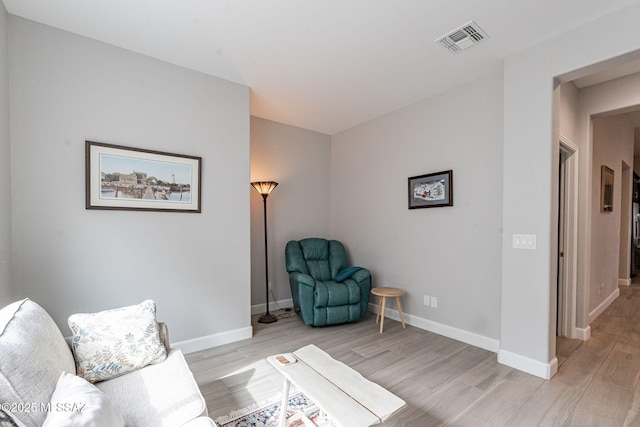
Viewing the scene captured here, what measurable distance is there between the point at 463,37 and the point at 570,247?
247 cm

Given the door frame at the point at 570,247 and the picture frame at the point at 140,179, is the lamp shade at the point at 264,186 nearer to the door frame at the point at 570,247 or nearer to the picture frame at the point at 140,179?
the picture frame at the point at 140,179

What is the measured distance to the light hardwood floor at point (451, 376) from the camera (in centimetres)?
192

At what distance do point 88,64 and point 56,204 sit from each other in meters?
1.16

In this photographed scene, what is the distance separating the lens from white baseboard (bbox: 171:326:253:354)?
281 cm

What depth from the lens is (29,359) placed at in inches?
42.6

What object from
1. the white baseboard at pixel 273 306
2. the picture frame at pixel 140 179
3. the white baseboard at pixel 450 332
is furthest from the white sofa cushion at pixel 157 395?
the white baseboard at pixel 450 332

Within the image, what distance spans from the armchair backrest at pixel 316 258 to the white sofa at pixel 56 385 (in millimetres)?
2203

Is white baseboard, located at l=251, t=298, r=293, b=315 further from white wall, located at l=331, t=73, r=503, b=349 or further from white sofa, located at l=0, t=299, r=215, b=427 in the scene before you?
white sofa, located at l=0, t=299, r=215, b=427

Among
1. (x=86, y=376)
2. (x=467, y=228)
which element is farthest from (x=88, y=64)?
(x=467, y=228)

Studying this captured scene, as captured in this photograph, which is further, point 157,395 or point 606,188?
point 606,188

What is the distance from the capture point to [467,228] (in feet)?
10.2

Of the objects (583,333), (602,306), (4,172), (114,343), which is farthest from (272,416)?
(602,306)

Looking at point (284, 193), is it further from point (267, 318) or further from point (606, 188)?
point (606, 188)

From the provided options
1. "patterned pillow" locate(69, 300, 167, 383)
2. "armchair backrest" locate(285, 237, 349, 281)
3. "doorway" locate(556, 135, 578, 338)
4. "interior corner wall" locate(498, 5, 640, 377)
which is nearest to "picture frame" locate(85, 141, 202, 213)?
"patterned pillow" locate(69, 300, 167, 383)
